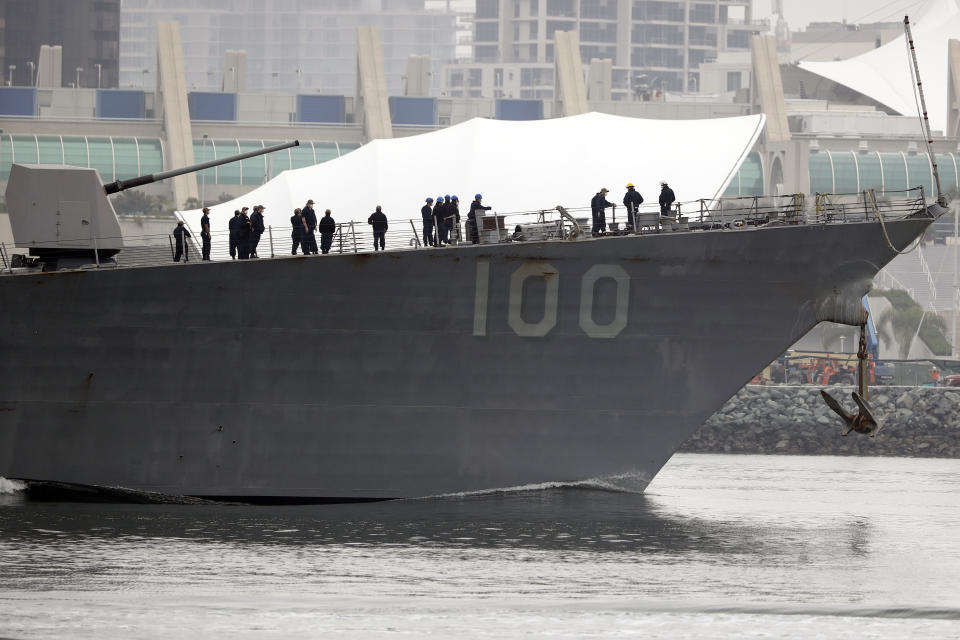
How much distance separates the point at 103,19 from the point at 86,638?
371 feet

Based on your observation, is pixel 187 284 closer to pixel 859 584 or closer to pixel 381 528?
pixel 381 528

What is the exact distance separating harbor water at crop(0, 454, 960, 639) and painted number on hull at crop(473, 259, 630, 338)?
307 cm

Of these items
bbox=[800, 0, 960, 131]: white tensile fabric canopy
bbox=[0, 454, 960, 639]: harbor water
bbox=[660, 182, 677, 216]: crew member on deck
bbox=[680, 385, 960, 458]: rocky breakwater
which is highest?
bbox=[800, 0, 960, 131]: white tensile fabric canopy

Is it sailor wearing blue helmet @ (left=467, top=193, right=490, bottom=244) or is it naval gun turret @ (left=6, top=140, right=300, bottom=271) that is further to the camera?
naval gun turret @ (left=6, top=140, right=300, bottom=271)

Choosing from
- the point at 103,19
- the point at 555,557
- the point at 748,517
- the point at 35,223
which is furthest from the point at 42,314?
the point at 103,19

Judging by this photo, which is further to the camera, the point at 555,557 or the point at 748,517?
the point at 748,517

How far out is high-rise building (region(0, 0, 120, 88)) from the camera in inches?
4636

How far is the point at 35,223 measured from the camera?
2909cm

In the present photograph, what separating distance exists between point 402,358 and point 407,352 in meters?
0.15

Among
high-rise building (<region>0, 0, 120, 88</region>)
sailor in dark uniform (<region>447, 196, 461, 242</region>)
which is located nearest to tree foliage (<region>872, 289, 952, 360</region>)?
sailor in dark uniform (<region>447, 196, 461, 242</region>)

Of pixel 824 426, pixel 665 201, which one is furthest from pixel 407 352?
pixel 824 426

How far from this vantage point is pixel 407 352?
28094mm

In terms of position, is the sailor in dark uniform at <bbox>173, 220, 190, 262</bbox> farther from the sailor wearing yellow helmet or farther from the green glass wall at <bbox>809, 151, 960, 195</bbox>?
the green glass wall at <bbox>809, 151, 960, 195</bbox>

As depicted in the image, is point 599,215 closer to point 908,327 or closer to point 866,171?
point 908,327
